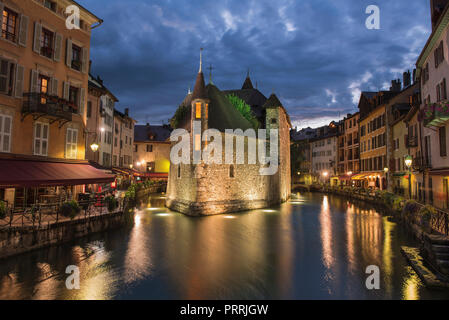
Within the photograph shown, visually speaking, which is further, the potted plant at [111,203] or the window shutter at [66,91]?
the window shutter at [66,91]

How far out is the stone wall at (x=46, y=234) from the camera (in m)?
9.25

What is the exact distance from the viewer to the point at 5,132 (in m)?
11.9

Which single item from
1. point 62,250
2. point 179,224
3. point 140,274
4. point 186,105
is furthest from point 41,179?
point 186,105

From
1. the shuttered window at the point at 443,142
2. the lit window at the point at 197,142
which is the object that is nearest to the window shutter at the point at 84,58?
the lit window at the point at 197,142

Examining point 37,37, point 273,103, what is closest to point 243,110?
point 273,103

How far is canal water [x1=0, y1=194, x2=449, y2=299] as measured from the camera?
7078mm

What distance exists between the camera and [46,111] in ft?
42.2

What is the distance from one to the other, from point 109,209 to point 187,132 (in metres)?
10.6

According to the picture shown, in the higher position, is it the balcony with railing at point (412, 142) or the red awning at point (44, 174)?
the balcony with railing at point (412, 142)

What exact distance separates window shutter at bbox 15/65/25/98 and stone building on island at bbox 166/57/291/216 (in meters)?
11.6

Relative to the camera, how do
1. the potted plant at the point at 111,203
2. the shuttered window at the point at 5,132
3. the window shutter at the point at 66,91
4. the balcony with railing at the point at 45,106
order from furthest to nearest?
the window shutter at the point at 66,91
the potted plant at the point at 111,203
the balcony with railing at the point at 45,106
the shuttered window at the point at 5,132

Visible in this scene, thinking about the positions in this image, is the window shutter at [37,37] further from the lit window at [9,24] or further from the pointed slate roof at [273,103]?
the pointed slate roof at [273,103]

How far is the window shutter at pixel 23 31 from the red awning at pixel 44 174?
18.9 ft

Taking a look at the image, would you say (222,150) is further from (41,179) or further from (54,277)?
(54,277)
